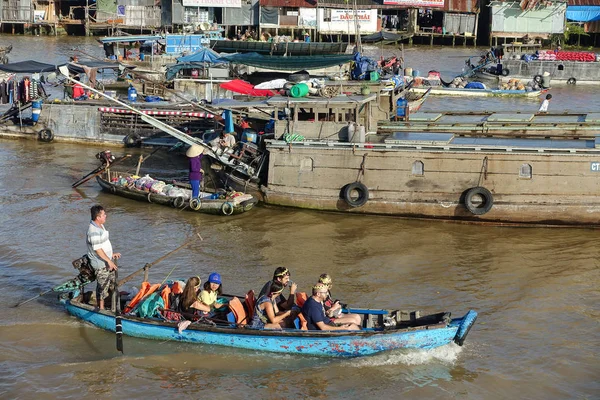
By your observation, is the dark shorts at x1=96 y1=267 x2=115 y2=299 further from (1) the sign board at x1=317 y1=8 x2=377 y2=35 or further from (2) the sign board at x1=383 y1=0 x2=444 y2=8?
(2) the sign board at x1=383 y1=0 x2=444 y2=8

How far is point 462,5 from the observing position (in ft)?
225

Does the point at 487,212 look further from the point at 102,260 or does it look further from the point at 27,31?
the point at 27,31

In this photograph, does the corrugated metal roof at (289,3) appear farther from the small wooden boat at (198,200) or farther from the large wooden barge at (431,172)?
the large wooden barge at (431,172)

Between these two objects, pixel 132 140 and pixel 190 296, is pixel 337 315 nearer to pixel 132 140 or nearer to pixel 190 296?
pixel 190 296

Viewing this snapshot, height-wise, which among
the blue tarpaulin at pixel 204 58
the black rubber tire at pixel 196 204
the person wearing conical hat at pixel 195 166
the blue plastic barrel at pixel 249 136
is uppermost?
the blue tarpaulin at pixel 204 58

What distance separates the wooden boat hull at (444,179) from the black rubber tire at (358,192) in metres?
0.12

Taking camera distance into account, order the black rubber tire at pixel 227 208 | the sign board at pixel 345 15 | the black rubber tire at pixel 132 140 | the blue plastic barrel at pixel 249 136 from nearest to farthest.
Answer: the black rubber tire at pixel 227 208 < the blue plastic barrel at pixel 249 136 < the black rubber tire at pixel 132 140 < the sign board at pixel 345 15

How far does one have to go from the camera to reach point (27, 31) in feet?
249

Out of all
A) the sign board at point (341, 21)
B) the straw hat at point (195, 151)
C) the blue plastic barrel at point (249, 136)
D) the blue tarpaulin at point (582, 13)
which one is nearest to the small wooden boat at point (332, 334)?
the straw hat at point (195, 151)

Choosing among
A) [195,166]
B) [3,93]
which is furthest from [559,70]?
[195,166]

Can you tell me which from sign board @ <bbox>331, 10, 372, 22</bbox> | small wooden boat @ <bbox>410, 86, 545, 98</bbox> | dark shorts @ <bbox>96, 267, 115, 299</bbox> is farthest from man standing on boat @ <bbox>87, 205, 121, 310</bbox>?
sign board @ <bbox>331, 10, 372, 22</bbox>

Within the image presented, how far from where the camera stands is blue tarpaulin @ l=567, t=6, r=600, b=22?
67812mm

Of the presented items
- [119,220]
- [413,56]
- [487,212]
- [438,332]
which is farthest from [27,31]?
[438,332]

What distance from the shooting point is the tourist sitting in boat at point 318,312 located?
13.5m
